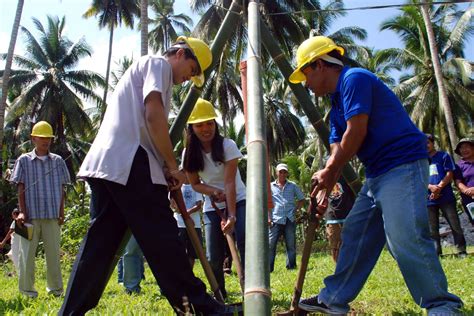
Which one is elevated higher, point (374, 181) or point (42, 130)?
point (42, 130)

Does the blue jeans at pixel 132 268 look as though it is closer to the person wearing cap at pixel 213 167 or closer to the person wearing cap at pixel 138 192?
the person wearing cap at pixel 213 167

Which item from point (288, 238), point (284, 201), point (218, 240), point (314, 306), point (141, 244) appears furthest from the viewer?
point (284, 201)

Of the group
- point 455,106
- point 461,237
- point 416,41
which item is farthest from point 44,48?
point 461,237

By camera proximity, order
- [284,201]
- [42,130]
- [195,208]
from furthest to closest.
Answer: [284,201], [195,208], [42,130]

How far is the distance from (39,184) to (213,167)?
2510mm

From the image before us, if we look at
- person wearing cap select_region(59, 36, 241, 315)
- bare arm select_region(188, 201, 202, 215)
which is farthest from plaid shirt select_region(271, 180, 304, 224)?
person wearing cap select_region(59, 36, 241, 315)

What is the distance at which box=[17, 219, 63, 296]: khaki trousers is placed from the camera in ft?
17.2

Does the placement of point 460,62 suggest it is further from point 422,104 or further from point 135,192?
point 135,192

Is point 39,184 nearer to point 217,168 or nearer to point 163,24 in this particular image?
point 217,168

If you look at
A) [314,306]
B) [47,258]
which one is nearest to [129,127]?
[314,306]

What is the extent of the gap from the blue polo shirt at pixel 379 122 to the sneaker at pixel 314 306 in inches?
32.2

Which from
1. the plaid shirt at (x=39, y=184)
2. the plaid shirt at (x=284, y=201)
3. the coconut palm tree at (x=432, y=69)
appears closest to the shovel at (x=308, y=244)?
the plaid shirt at (x=39, y=184)

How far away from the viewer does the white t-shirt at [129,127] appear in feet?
8.95

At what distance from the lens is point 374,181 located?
2.83m
